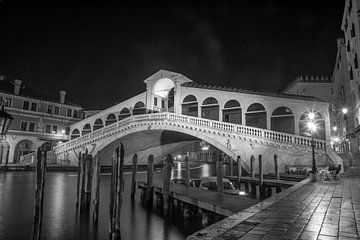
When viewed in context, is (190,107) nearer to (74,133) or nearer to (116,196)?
(74,133)

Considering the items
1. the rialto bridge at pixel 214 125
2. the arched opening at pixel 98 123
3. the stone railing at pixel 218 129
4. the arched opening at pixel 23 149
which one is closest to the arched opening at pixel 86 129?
the rialto bridge at pixel 214 125

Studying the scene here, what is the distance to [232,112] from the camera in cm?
2333

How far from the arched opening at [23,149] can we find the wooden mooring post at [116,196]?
26344 millimetres

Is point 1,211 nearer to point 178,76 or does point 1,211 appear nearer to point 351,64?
point 178,76

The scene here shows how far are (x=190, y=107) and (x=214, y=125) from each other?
7.44m

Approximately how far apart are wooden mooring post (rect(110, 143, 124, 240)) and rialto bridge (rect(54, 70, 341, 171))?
11833mm

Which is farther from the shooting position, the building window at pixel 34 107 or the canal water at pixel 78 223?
the building window at pixel 34 107

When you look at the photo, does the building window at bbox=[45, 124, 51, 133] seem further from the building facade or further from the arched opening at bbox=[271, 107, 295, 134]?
the arched opening at bbox=[271, 107, 295, 134]

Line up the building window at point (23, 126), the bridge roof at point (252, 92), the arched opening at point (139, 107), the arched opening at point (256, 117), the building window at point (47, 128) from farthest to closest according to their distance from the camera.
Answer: the building window at point (47, 128)
the building window at point (23, 126)
the arched opening at point (139, 107)
the arched opening at point (256, 117)
the bridge roof at point (252, 92)

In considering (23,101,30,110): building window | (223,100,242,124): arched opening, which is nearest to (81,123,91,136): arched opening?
(23,101,30,110): building window

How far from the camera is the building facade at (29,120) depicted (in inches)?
1046

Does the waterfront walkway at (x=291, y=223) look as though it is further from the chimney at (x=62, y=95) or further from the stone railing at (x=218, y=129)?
the chimney at (x=62, y=95)

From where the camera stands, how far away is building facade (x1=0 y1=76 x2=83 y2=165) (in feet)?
87.1

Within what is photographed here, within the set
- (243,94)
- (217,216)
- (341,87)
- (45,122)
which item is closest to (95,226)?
(217,216)
